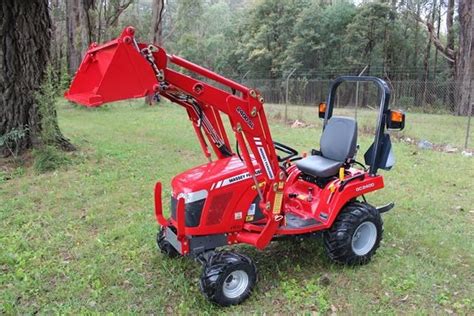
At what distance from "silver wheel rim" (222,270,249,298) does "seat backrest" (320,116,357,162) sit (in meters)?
1.46

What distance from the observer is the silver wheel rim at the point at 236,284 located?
3.31 metres

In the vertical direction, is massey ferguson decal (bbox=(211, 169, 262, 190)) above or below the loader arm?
below

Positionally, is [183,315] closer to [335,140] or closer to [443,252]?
[335,140]

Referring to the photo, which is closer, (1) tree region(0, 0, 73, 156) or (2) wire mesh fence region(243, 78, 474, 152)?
Answer: (1) tree region(0, 0, 73, 156)

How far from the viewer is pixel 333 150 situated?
4117mm

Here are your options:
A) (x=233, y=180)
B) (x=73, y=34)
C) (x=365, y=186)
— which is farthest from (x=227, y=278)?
(x=73, y=34)

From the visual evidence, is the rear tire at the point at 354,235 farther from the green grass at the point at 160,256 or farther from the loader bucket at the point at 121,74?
the loader bucket at the point at 121,74

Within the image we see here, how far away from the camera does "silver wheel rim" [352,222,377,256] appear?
3.91 meters

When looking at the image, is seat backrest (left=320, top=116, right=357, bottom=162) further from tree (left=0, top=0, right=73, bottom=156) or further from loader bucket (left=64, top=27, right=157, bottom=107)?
tree (left=0, top=0, right=73, bottom=156)

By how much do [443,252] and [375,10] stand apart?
26.0m

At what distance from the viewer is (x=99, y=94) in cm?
274

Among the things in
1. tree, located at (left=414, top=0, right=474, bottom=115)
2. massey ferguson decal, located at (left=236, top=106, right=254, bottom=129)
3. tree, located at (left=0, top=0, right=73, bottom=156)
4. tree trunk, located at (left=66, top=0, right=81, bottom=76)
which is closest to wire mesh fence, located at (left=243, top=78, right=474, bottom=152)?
tree, located at (left=414, top=0, right=474, bottom=115)

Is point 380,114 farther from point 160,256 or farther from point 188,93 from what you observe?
point 160,256

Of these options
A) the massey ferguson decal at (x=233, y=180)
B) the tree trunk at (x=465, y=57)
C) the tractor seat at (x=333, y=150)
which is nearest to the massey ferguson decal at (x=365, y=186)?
the tractor seat at (x=333, y=150)
